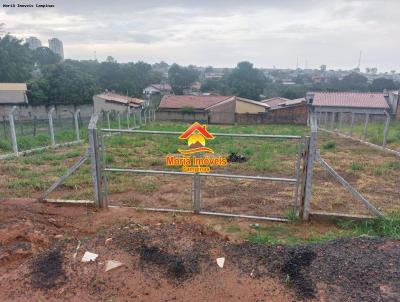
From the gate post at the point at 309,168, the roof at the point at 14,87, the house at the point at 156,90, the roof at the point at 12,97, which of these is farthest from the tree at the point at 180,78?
the gate post at the point at 309,168

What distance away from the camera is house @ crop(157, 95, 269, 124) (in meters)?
30.7

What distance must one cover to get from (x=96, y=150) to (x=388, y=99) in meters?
40.0

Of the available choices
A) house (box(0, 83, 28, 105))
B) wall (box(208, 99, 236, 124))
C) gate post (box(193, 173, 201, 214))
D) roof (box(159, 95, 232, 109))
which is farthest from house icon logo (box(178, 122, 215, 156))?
house (box(0, 83, 28, 105))

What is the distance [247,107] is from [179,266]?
34070mm

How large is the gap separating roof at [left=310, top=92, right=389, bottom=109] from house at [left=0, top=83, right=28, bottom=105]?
98.5 feet

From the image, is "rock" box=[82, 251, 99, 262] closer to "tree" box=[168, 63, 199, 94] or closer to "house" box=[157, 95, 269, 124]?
"house" box=[157, 95, 269, 124]

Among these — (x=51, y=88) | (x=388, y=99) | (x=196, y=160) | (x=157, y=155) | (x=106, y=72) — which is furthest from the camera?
(x=106, y=72)

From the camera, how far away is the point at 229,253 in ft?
13.0

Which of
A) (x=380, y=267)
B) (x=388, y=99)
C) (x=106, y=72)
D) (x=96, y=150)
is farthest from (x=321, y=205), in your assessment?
(x=106, y=72)

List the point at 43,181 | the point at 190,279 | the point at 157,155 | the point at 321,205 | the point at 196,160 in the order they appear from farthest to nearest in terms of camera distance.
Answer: the point at 157,155, the point at 43,181, the point at 321,205, the point at 196,160, the point at 190,279

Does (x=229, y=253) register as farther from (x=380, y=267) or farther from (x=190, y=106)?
(x=190, y=106)

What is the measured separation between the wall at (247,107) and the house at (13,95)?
22675 mm

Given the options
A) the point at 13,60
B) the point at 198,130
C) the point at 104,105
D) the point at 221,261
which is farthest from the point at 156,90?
the point at 221,261

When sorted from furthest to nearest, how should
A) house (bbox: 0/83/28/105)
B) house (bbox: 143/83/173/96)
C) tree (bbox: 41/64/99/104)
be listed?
1. house (bbox: 143/83/173/96)
2. house (bbox: 0/83/28/105)
3. tree (bbox: 41/64/99/104)
